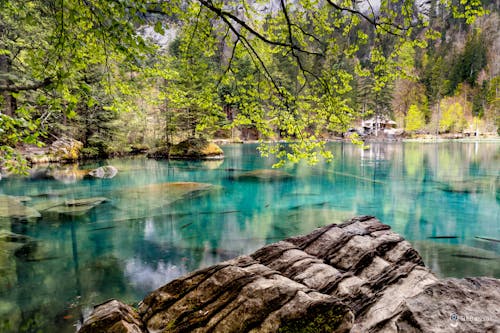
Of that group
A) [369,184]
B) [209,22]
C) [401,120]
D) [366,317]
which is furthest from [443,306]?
[401,120]

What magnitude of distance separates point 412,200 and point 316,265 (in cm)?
1220

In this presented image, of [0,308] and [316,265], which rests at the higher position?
[316,265]

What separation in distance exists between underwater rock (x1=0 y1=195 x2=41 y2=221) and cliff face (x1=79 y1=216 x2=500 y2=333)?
423 inches

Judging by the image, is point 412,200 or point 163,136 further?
point 163,136

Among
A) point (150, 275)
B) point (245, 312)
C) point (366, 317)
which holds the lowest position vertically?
point (150, 275)

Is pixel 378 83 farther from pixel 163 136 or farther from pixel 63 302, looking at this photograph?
pixel 163 136

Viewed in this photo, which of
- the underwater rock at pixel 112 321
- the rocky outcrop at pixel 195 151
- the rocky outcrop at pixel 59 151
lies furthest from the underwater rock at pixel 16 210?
the rocky outcrop at pixel 195 151

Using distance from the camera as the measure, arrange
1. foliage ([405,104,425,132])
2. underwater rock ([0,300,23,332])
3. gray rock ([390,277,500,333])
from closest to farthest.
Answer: gray rock ([390,277,500,333]), underwater rock ([0,300,23,332]), foliage ([405,104,425,132])

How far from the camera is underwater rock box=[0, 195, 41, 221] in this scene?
1144 cm

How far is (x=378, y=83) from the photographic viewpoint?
5.42 meters

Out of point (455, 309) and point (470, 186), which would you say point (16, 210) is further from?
point (470, 186)

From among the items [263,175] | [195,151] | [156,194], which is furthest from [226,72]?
[195,151]

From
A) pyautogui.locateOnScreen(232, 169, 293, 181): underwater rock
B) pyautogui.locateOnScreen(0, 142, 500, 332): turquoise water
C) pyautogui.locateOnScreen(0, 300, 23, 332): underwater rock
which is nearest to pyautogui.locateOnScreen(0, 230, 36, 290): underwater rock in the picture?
pyautogui.locateOnScreen(0, 142, 500, 332): turquoise water

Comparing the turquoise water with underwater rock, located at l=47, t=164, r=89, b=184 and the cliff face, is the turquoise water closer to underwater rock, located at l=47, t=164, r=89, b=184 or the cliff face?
underwater rock, located at l=47, t=164, r=89, b=184
